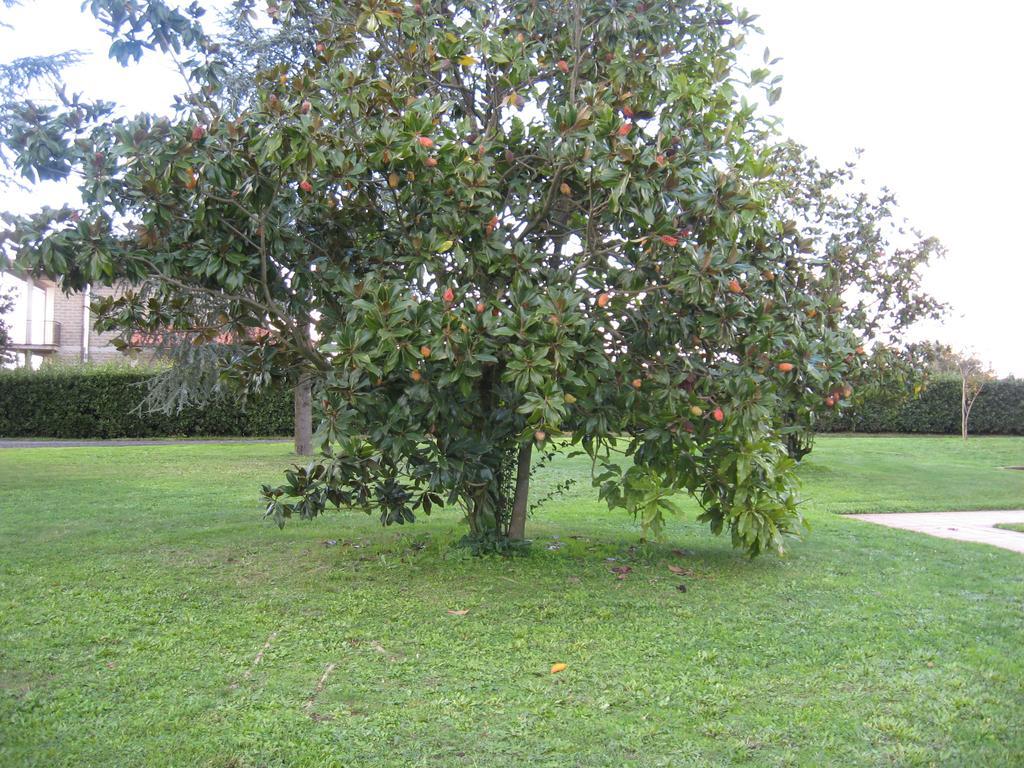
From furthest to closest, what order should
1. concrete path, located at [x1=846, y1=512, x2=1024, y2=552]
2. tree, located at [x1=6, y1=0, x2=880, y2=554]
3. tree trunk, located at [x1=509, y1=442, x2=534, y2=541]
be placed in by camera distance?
concrete path, located at [x1=846, y1=512, x2=1024, y2=552] < tree trunk, located at [x1=509, y1=442, x2=534, y2=541] < tree, located at [x1=6, y1=0, x2=880, y2=554]

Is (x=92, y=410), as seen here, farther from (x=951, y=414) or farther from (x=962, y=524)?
(x=951, y=414)

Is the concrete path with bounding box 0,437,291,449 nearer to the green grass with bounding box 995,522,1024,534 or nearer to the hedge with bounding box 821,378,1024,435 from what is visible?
the green grass with bounding box 995,522,1024,534

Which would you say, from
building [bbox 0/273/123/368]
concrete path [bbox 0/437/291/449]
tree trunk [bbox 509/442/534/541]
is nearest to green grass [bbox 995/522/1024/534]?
tree trunk [bbox 509/442/534/541]

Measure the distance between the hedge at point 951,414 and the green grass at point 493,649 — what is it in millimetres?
19908

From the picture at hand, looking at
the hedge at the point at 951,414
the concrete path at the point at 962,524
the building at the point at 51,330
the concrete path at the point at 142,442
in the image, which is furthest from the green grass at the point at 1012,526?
the building at the point at 51,330

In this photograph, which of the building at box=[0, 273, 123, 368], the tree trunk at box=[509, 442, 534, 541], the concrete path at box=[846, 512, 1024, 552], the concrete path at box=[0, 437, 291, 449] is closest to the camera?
the tree trunk at box=[509, 442, 534, 541]

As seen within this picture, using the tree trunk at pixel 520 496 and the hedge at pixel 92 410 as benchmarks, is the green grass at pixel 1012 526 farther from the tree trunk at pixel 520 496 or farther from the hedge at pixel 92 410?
the hedge at pixel 92 410

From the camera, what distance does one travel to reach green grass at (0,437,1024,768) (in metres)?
3.55

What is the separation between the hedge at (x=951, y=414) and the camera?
1078 inches

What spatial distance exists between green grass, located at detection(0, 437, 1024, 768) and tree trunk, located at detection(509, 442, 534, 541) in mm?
309

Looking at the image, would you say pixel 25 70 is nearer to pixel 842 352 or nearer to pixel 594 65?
pixel 594 65

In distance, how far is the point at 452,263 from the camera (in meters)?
5.97

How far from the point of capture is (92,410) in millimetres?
23484

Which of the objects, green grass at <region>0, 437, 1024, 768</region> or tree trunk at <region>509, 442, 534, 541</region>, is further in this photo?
tree trunk at <region>509, 442, 534, 541</region>
